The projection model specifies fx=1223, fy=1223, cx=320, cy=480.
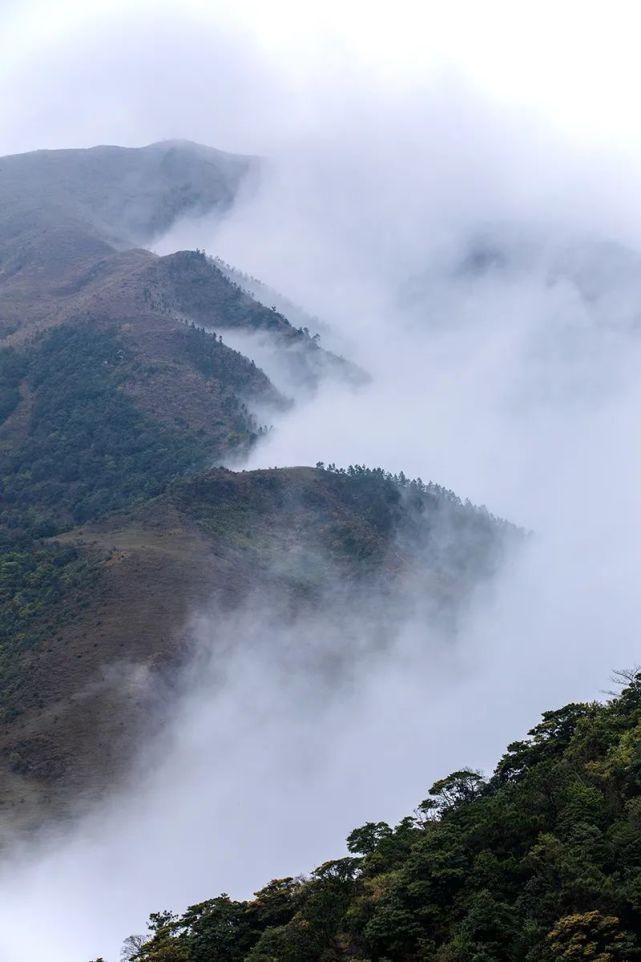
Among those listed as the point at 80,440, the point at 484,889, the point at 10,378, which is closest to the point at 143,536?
the point at 80,440

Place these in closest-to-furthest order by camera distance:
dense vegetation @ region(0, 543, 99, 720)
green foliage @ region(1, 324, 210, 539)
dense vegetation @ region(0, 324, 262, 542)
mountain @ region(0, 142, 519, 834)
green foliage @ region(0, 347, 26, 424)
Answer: mountain @ region(0, 142, 519, 834), dense vegetation @ region(0, 543, 99, 720), green foliage @ region(1, 324, 210, 539), dense vegetation @ region(0, 324, 262, 542), green foliage @ region(0, 347, 26, 424)

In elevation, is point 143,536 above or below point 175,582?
above

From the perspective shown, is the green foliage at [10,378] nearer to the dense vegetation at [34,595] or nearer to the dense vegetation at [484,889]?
the dense vegetation at [34,595]

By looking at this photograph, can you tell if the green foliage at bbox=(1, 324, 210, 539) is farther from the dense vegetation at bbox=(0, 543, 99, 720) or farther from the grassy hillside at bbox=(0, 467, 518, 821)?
the dense vegetation at bbox=(0, 543, 99, 720)

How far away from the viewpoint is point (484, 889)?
44.6 metres

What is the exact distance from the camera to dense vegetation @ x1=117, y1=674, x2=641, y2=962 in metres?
40.8

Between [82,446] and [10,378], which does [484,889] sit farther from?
[10,378]

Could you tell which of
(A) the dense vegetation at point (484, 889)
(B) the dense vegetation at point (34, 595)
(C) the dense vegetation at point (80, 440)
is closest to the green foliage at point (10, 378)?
(C) the dense vegetation at point (80, 440)

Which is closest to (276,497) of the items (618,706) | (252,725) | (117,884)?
(252,725)

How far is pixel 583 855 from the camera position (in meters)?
43.5

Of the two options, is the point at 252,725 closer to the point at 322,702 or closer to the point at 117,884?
the point at 322,702

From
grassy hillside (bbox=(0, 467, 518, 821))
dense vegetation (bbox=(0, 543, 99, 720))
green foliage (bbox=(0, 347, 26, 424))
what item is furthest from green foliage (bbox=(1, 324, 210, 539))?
dense vegetation (bbox=(0, 543, 99, 720))

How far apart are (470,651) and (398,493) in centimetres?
2793

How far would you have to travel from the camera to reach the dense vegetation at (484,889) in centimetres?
4078
